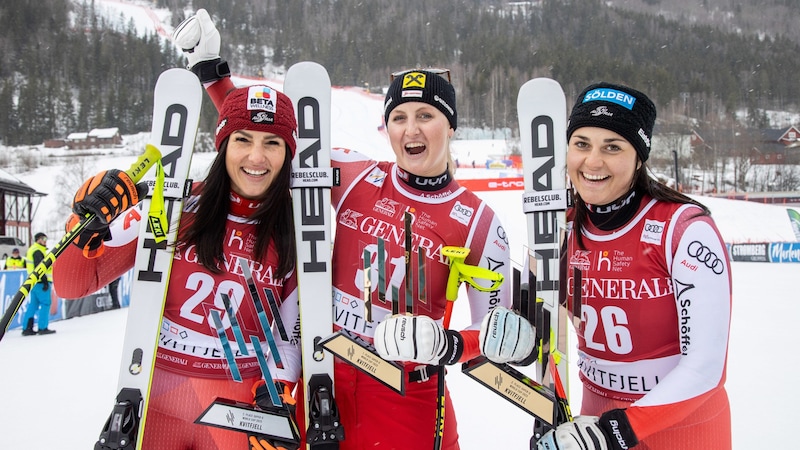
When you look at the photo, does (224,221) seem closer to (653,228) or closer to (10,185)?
(653,228)

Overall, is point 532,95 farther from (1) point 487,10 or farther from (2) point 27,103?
(1) point 487,10

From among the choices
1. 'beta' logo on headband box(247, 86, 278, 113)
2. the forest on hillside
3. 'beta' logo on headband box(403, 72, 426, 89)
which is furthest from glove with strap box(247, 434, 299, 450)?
the forest on hillside

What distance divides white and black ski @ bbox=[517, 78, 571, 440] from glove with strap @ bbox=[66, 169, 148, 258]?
4.71 feet

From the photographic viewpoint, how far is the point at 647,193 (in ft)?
6.35

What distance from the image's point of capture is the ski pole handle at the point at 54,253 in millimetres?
1521

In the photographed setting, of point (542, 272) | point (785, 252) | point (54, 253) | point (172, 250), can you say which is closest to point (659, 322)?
point (542, 272)

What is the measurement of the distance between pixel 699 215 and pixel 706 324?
0.38m

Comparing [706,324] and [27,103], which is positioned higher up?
[27,103]

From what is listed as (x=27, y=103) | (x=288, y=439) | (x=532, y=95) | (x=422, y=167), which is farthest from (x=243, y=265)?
(x=27, y=103)

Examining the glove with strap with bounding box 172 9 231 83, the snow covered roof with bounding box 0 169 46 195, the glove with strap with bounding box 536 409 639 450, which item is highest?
the snow covered roof with bounding box 0 169 46 195

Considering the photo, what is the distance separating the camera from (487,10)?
3912 inches

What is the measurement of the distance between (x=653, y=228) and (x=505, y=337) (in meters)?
0.70

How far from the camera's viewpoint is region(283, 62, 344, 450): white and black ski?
1.95m

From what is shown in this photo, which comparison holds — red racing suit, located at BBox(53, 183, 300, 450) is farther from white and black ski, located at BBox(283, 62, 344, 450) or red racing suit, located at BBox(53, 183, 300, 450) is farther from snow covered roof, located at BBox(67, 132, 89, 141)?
snow covered roof, located at BBox(67, 132, 89, 141)
